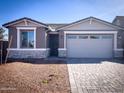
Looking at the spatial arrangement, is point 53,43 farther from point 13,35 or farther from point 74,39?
point 13,35

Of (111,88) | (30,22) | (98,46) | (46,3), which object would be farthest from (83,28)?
(111,88)

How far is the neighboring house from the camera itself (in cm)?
1789

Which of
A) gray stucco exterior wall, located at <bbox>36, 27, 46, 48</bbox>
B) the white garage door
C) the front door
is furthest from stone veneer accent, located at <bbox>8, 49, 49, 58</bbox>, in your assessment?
the front door

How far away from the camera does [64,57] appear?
1880 cm

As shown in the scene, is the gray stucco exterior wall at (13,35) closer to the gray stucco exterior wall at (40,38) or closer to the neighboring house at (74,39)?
the neighboring house at (74,39)

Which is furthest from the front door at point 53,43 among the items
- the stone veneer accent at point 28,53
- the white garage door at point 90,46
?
the stone veneer accent at point 28,53

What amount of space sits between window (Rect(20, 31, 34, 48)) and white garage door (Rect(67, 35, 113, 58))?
4.31 m

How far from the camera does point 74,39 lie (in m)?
19.0

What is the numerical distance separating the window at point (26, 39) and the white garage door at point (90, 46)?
4.31 meters

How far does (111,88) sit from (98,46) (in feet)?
41.1

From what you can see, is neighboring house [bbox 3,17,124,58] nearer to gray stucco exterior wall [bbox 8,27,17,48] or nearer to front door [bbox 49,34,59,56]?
gray stucco exterior wall [bbox 8,27,17,48]

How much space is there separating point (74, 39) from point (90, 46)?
2053mm

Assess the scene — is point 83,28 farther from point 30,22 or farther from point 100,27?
point 30,22

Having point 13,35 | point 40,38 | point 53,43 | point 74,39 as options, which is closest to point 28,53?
point 40,38
